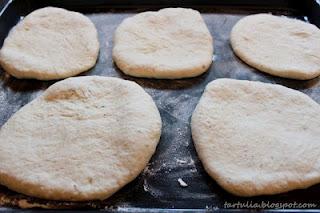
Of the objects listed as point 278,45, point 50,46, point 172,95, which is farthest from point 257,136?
point 50,46

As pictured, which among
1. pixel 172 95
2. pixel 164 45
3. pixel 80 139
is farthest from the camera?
pixel 164 45

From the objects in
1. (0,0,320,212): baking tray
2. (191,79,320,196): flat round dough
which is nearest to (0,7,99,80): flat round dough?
(0,0,320,212): baking tray

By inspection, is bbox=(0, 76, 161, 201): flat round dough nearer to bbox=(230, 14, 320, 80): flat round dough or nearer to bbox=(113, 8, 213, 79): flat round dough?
bbox=(113, 8, 213, 79): flat round dough

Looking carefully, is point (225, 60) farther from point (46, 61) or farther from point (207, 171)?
point (46, 61)

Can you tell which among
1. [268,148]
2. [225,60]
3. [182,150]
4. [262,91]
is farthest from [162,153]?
[225,60]

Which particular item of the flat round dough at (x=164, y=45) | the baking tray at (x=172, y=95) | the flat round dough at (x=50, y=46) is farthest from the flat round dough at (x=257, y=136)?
the flat round dough at (x=50, y=46)

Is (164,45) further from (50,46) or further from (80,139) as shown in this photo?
(80,139)

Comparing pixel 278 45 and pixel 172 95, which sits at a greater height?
pixel 278 45
